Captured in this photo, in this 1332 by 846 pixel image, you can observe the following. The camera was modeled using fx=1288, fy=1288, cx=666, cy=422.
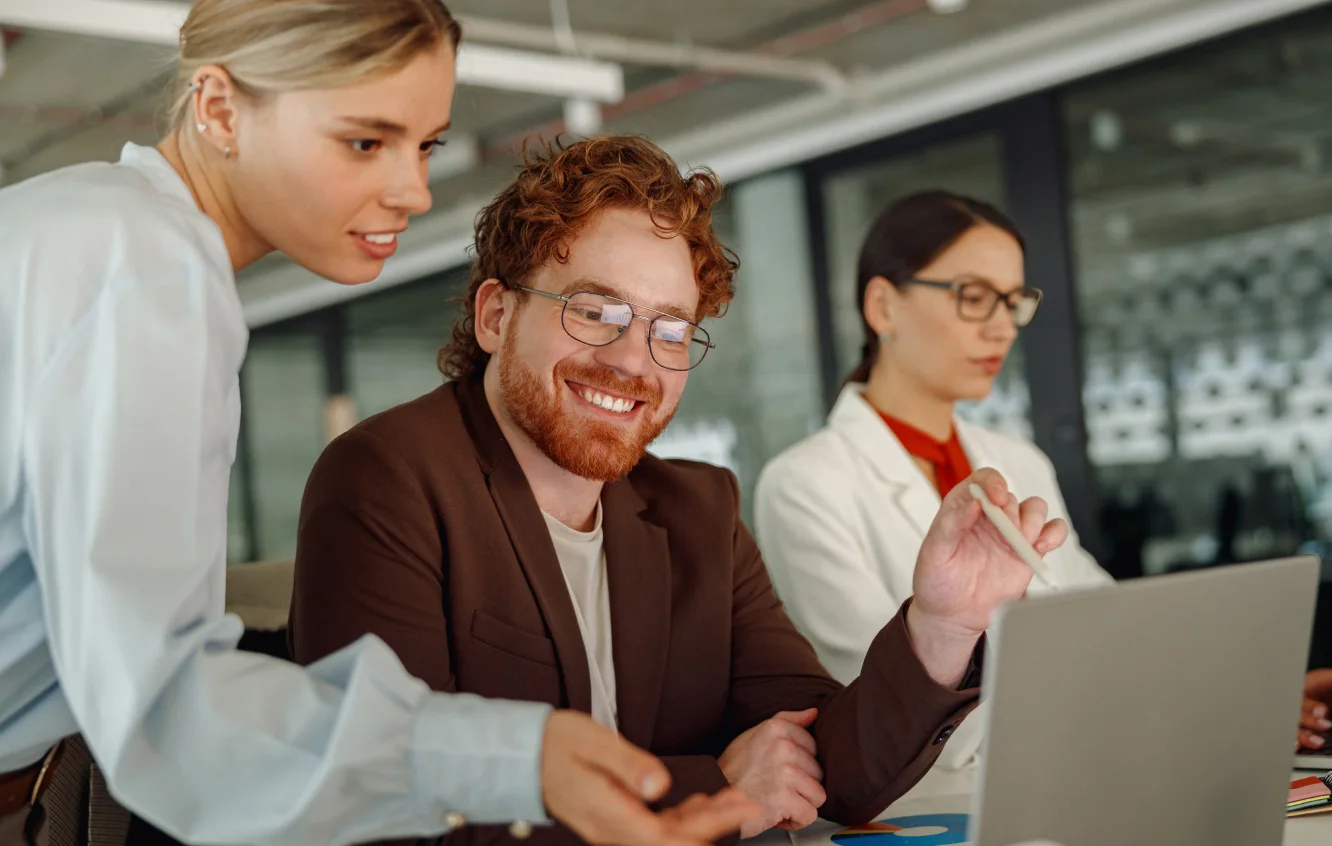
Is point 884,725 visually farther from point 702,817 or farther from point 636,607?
point 702,817

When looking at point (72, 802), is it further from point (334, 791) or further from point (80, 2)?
point (80, 2)

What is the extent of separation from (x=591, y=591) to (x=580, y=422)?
0.23m

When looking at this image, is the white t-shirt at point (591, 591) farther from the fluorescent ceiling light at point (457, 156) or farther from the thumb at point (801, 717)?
the fluorescent ceiling light at point (457, 156)

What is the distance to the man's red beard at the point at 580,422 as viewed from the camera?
169cm

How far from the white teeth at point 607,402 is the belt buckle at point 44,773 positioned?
782 millimetres

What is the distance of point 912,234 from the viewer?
273 cm

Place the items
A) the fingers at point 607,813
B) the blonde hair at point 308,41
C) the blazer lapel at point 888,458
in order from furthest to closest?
the blazer lapel at point 888,458, the blonde hair at point 308,41, the fingers at point 607,813

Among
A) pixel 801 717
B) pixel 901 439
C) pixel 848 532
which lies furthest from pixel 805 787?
pixel 901 439

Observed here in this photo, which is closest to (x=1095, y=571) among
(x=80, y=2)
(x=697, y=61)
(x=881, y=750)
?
(x=881, y=750)

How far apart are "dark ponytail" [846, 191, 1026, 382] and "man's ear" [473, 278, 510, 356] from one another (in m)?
1.15

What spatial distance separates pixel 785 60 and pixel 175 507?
5.53 metres

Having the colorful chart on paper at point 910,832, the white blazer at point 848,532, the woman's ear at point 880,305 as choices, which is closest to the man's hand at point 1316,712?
the white blazer at point 848,532

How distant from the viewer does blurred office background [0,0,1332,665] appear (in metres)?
5.07

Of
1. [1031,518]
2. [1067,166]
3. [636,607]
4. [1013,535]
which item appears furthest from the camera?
[1067,166]
